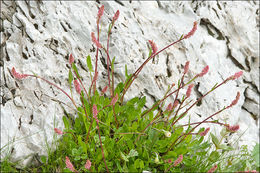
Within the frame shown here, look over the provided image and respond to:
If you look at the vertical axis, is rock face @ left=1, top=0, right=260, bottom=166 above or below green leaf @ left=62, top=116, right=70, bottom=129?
above

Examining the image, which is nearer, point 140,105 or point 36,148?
point 36,148

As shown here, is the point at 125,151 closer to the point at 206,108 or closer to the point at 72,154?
the point at 72,154

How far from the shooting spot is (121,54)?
9.30 feet

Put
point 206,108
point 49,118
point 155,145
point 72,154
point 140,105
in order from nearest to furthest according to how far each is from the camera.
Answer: point 72,154 < point 155,145 < point 49,118 < point 140,105 < point 206,108

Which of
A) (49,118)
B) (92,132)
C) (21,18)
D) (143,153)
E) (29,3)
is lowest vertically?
(143,153)

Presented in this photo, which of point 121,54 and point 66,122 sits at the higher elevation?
point 121,54

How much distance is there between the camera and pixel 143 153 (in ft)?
6.95

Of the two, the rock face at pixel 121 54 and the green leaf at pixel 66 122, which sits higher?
the rock face at pixel 121 54

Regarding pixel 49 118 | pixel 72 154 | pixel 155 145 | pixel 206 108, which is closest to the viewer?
pixel 72 154

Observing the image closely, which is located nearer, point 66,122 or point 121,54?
point 66,122

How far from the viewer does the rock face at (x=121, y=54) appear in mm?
2334

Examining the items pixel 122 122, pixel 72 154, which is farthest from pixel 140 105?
pixel 72 154

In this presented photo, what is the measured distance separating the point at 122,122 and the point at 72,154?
591 mm

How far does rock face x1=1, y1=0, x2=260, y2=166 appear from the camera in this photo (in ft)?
7.66
